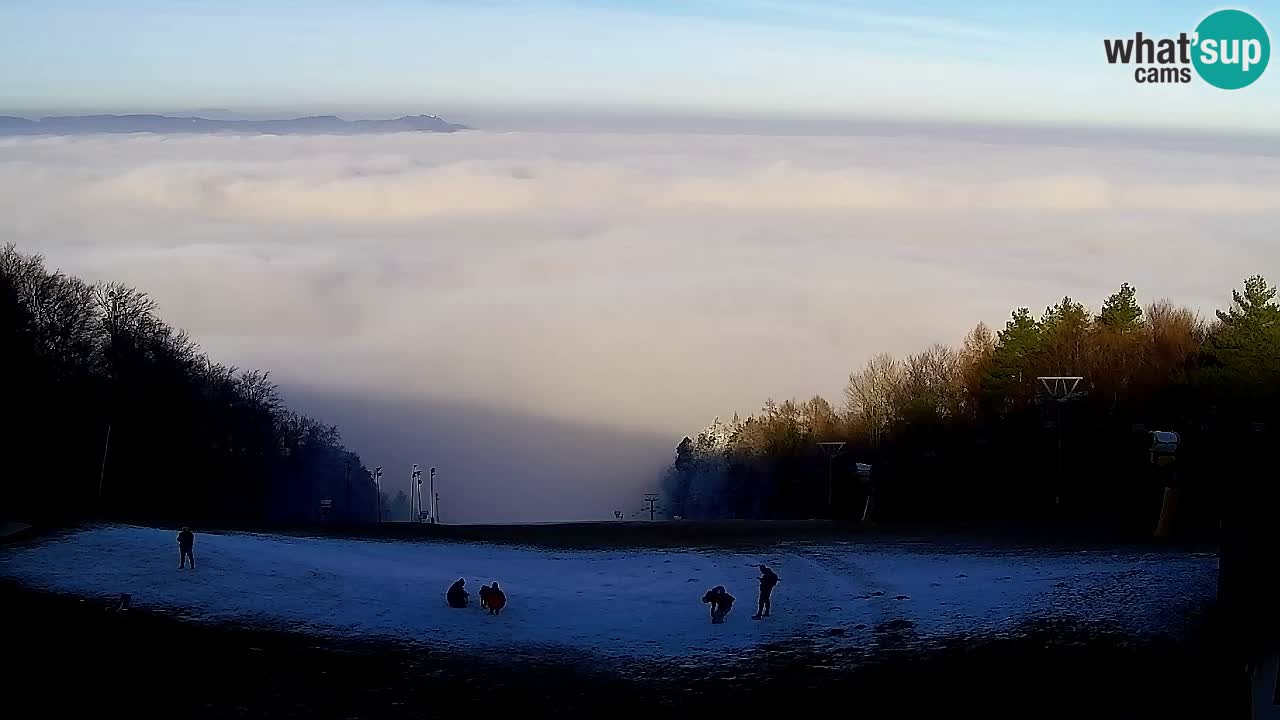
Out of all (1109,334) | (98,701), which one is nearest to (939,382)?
(1109,334)

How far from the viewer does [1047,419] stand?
93562 millimetres

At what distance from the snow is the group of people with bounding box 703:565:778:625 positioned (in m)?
0.35

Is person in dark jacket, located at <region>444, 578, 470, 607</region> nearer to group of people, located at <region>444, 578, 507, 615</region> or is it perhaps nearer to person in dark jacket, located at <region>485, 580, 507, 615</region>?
group of people, located at <region>444, 578, 507, 615</region>

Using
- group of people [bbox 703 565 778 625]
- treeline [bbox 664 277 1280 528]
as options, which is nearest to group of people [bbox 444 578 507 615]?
group of people [bbox 703 565 778 625]

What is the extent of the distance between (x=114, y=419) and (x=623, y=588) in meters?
58.5

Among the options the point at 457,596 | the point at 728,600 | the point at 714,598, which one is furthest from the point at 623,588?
the point at 728,600

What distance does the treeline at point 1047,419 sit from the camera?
8719 centimetres

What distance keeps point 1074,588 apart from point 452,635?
17323 millimetres

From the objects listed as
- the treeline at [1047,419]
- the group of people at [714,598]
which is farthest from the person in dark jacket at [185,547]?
the treeline at [1047,419]

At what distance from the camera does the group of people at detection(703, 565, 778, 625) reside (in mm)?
41062

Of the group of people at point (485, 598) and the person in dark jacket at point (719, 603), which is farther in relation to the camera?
the group of people at point (485, 598)

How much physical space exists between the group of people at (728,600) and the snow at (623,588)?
0.35 m

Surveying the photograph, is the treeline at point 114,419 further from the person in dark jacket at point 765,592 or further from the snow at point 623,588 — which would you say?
the person in dark jacket at point 765,592

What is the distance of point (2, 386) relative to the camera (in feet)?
262
